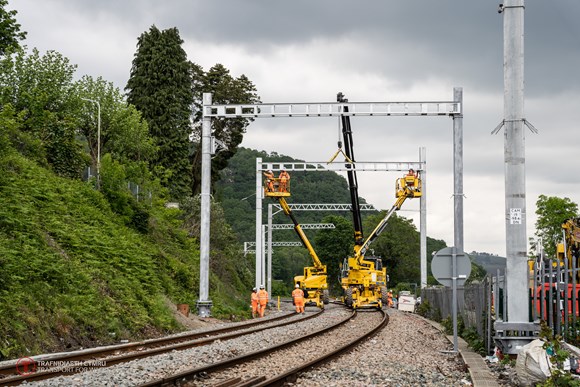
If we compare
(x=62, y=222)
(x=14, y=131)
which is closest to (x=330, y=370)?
(x=62, y=222)

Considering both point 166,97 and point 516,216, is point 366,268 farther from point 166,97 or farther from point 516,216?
point 516,216

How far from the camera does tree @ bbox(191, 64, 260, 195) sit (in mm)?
60594

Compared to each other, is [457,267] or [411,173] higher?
[411,173]

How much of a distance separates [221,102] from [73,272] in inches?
1675

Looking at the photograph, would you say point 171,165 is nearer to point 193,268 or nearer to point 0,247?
point 193,268

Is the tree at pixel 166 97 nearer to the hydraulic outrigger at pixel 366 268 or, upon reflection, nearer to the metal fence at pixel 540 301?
the hydraulic outrigger at pixel 366 268

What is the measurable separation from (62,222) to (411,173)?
22.8 m

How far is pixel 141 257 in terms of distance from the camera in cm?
2719

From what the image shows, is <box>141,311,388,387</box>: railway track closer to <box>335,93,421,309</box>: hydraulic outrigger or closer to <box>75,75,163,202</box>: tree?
<box>335,93,421,309</box>: hydraulic outrigger

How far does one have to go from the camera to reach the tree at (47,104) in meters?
34.1

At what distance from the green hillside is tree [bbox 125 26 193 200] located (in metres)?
18.9

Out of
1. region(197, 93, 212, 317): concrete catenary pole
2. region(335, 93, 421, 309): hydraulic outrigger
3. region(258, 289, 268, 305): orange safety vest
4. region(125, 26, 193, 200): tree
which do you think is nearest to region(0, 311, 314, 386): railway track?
region(197, 93, 212, 317): concrete catenary pole

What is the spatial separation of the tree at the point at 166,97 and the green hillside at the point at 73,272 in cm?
1888

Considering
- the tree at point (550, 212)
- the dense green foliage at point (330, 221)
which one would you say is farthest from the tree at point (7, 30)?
the dense green foliage at point (330, 221)
